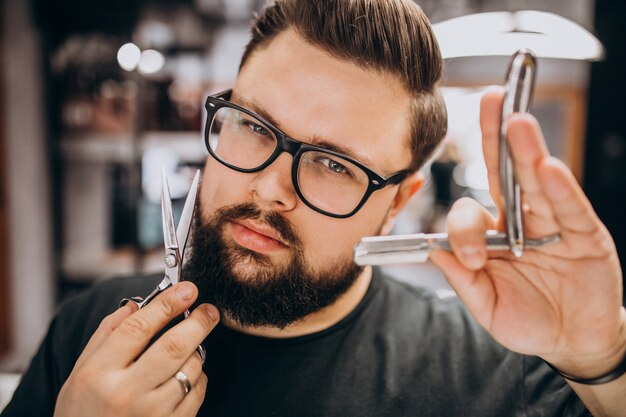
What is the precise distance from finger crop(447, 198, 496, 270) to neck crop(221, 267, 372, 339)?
1.56 feet

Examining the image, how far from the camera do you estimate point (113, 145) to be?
343 cm

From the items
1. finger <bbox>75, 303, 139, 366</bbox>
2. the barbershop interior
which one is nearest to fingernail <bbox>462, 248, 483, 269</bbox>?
finger <bbox>75, 303, 139, 366</bbox>

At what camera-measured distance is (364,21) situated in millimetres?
1089

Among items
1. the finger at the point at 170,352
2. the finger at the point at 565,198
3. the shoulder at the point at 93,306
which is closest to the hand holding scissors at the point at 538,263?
the finger at the point at 565,198

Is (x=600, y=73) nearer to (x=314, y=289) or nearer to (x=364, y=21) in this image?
(x=364, y=21)

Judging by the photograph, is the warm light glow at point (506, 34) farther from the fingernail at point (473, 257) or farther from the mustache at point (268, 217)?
the fingernail at point (473, 257)

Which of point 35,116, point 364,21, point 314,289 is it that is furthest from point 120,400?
point 35,116

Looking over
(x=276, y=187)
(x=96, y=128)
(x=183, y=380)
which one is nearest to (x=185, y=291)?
(x=183, y=380)

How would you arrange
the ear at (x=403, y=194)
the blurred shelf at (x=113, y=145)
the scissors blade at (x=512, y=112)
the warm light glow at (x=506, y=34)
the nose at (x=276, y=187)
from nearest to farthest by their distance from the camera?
the scissors blade at (x=512, y=112) < the nose at (x=276, y=187) < the ear at (x=403, y=194) < the warm light glow at (x=506, y=34) < the blurred shelf at (x=113, y=145)

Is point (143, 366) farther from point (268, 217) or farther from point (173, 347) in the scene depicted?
point (268, 217)

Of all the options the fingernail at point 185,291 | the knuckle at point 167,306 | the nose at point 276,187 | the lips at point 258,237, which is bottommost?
the knuckle at point 167,306

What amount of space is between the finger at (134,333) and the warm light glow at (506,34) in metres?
1.56

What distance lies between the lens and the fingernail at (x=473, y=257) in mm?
700

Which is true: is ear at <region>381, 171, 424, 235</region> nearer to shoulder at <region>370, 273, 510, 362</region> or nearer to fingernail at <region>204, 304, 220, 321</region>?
shoulder at <region>370, 273, 510, 362</region>
